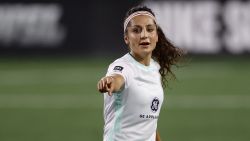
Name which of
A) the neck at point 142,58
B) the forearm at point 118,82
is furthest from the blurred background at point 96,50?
the forearm at point 118,82

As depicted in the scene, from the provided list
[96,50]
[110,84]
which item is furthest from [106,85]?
[96,50]

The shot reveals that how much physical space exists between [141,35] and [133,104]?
486mm

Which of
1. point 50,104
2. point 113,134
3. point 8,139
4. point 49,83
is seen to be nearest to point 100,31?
point 49,83

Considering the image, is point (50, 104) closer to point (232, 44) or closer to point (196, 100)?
point (196, 100)

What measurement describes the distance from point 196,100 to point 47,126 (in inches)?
130

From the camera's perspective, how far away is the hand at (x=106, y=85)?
15.6 feet

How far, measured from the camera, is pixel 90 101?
553 inches

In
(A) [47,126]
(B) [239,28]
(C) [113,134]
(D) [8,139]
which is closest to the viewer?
(C) [113,134]

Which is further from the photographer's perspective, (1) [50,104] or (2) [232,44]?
(2) [232,44]

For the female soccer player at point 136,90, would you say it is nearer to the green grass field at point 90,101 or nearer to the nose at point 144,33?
the nose at point 144,33

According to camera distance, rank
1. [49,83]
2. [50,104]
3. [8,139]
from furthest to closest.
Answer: [49,83]
[50,104]
[8,139]

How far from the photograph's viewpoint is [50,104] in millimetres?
13766

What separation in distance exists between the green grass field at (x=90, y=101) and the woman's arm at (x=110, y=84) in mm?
3897

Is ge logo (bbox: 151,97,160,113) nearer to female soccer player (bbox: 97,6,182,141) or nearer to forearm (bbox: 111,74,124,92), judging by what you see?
female soccer player (bbox: 97,6,182,141)
